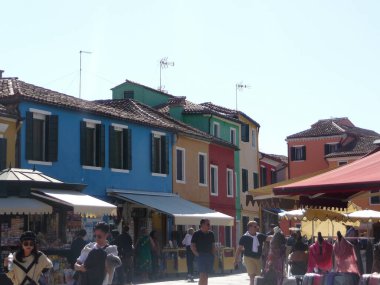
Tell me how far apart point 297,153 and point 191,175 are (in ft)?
89.8

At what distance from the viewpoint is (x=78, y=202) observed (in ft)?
71.9

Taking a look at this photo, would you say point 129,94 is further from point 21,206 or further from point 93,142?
point 21,206

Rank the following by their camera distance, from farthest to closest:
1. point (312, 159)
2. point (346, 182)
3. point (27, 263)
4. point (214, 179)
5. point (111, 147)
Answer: point (312, 159), point (214, 179), point (111, 147), point (27, 263), point (346, 182)

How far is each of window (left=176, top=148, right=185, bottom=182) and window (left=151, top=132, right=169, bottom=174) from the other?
1441 millimetres

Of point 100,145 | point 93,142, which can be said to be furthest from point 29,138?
point 100,145

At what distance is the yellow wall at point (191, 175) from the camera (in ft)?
116

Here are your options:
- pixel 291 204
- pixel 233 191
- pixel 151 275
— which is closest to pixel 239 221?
pixel 233 191

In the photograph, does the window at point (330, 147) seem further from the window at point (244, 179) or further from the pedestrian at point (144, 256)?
the pedestrian at point (144, 256)

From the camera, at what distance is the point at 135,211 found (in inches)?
1224

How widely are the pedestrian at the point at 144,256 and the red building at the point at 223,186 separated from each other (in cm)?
1288

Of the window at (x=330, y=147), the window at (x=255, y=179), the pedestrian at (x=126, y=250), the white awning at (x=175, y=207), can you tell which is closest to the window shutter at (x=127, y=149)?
the white awning at (x=175, y=207)

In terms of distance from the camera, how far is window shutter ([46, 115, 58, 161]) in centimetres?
2678

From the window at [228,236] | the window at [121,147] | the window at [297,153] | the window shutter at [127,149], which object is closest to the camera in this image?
the window at [121,147]

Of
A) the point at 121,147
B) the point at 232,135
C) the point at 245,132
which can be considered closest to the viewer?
the point at 121,147
